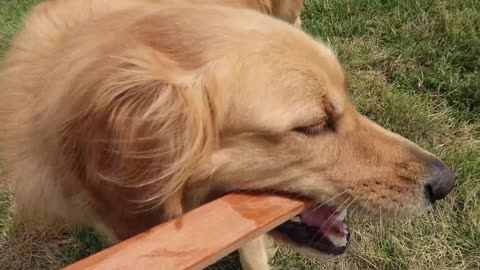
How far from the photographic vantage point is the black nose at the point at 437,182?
2168 millimetres

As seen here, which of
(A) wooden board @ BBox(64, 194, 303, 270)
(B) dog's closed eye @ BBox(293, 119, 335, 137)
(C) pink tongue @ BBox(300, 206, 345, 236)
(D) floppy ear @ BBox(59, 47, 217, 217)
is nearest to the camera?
(A) wooden board @ BBox(64, 194, 303, 270)

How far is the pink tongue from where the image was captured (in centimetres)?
214

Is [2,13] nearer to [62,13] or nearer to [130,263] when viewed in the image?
[62,13]

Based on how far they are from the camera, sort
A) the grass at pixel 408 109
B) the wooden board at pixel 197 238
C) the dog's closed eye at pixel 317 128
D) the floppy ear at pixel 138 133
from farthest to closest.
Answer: the grass at pixel 408 109
the dog's closed eye at pixel 317 128
the floppy ear at pixel 138 133
the wooden board at pixel 197 238

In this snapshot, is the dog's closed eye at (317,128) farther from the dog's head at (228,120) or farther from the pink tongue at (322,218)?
the pink tongue at (322,218)

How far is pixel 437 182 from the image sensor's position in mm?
2174

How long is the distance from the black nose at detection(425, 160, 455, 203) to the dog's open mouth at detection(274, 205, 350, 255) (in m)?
0.33

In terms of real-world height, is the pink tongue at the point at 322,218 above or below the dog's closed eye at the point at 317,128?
below

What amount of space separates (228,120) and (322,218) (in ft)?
1.84

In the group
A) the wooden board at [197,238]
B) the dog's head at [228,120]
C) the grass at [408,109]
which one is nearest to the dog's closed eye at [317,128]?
the dog's head at [228,120]

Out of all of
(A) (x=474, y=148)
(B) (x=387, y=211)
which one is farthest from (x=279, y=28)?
(A) (x=474, y=148)

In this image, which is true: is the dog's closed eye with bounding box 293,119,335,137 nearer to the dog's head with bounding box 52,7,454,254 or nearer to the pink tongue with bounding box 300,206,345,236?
the dog's head with bounding box 52,7,454,254

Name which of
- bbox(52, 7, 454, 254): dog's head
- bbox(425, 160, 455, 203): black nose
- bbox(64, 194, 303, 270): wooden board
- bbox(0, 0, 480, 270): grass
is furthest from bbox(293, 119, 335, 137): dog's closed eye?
bbox(0, 0, 480, 270): grass

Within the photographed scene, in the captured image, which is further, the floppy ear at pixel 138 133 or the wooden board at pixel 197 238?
the floppy ear at pixel 138 133
